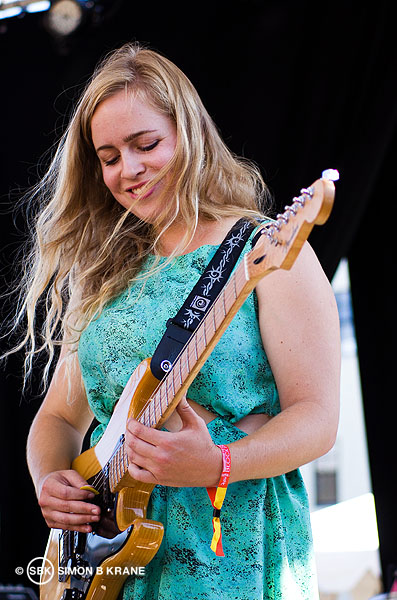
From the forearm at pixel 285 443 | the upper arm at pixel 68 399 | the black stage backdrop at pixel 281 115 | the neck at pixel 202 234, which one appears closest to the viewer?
the forearm at pixel 285 443

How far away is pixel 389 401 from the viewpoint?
9.00 feet

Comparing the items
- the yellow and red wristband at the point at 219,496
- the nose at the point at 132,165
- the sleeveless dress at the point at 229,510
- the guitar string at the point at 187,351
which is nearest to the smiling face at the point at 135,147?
the nose at the point at 132,165

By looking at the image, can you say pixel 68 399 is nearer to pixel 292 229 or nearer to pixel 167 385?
pixel 167 385

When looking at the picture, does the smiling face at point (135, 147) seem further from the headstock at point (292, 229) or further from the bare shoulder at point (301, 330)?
the headstock at point (292, 229)

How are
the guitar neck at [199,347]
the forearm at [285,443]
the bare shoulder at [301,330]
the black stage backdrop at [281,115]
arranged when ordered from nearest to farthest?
the guitar neck at [199,347], the forearm at [285,443], the bare shoulder at [301,330], the black stage backdrop at [281,115]

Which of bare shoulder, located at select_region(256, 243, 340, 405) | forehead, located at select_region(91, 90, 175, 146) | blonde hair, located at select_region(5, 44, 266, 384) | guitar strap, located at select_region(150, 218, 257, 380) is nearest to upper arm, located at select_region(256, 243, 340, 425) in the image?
bare shoulder, located at select_region(256, 243, 340, 405)

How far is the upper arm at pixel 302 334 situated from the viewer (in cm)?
124

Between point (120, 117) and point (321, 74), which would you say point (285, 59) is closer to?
point (321, 74)

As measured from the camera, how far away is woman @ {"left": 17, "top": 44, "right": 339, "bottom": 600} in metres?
1.19

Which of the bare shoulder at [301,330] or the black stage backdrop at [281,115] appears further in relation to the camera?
the black stage backdrop at [281,115]

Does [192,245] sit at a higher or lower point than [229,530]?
higher

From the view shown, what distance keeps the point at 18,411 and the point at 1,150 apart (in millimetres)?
1078

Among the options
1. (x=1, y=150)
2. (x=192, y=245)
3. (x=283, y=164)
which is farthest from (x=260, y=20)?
(x=192, y=245)

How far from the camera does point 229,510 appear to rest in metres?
1.24
